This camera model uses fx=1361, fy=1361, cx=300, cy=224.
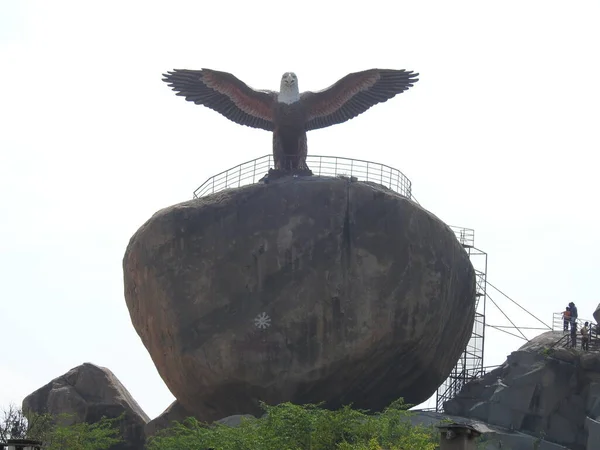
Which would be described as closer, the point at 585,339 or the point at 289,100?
the point at 289,100

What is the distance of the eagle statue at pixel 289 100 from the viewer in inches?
1400

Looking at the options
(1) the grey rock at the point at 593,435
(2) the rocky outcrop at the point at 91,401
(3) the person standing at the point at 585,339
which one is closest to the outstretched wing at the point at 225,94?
(2) the rocky outcrop at the point at 91,401

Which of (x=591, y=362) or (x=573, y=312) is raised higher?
(x=573, y=312)

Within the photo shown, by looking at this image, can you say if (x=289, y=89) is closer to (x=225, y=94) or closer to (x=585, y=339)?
(x=225, y=94)

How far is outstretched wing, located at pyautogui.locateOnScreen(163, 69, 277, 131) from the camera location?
36.2 metres

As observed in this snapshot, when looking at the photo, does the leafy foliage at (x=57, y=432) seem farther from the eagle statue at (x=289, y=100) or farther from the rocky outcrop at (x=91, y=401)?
A: the eagle statue at (x=289, y=100)

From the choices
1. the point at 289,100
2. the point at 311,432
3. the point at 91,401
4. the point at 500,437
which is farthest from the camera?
the point at 91,401

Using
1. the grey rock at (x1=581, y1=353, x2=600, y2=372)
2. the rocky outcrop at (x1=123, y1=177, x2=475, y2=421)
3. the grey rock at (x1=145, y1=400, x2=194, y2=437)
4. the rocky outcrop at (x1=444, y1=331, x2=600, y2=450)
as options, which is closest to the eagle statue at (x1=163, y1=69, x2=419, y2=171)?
the rocky outcrop at (x1=123, y1=177, x2=475, y2=421)

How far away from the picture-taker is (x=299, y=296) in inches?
1281

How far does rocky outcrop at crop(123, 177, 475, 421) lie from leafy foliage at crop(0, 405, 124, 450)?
2.34 m

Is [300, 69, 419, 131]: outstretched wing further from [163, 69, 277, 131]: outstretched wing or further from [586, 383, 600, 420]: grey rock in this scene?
[586, 383, 600, 420]: grey rock

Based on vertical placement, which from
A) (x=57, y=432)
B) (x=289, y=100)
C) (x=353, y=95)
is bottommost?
(x=57, y=432)

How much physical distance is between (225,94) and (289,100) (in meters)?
1.92

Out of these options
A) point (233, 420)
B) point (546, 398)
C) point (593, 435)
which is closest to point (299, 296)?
point (233, 420)
